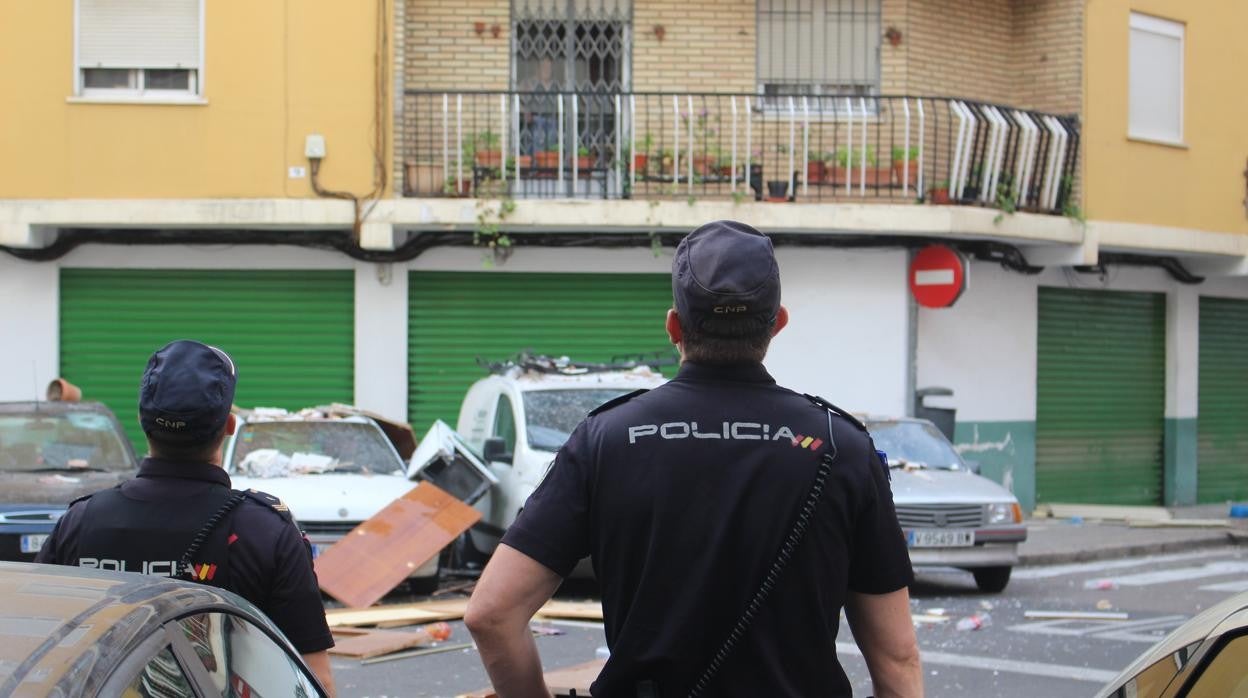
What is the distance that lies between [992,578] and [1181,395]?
10059mm

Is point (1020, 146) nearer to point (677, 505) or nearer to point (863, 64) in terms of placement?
point (863, 64)

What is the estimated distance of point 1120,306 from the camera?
→ 70.3 ft

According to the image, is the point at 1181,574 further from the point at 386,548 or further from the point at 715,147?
the point at 386,548

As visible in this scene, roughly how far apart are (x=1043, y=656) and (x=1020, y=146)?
34.4 ft

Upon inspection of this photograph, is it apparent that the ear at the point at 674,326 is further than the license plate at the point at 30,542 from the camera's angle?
No

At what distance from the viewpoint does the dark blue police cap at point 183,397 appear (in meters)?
3.66

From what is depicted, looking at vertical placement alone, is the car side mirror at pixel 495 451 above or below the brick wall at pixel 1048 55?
below

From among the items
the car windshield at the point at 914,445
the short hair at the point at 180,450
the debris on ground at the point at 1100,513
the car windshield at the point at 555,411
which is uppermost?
the short hair at the point at 180,450

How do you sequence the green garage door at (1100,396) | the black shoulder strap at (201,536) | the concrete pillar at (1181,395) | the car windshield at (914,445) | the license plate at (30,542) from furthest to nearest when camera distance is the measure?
the concrete pillar at (1181,395), the green garage door at (1100,396), the car windshield at (914,445), the license plate at (30,542), the black shoulder strap at (201,536)

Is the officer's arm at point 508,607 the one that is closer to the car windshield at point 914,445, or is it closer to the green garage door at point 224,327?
the car windshield at point 914,445

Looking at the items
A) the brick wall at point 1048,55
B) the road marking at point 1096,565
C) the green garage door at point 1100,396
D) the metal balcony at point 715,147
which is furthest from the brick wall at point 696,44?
the road marking at point 1096,565

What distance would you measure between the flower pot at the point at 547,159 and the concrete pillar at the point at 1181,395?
31.4 ft

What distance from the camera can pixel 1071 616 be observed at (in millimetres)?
11750

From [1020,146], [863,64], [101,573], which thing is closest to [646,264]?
[863,64]
